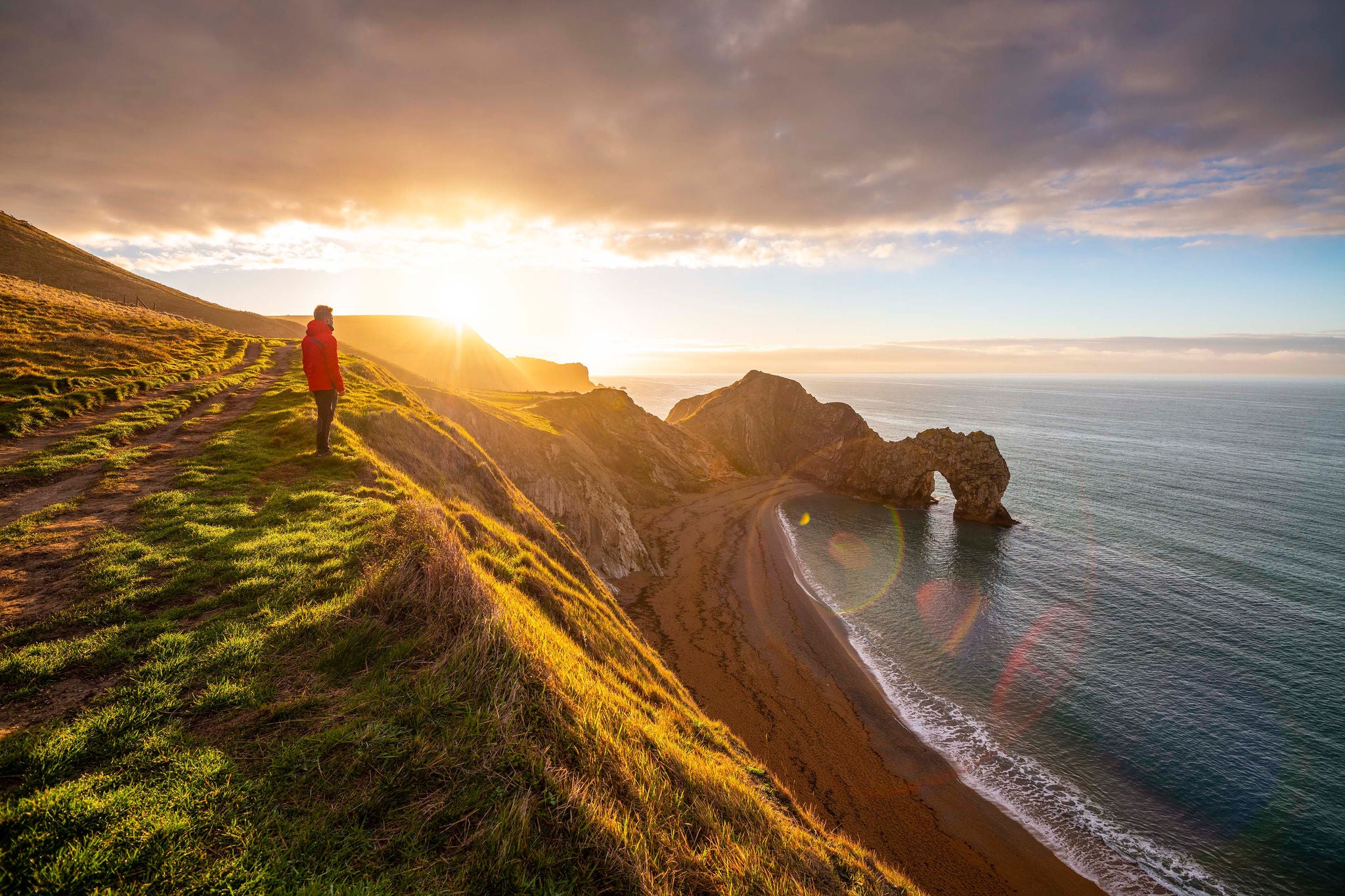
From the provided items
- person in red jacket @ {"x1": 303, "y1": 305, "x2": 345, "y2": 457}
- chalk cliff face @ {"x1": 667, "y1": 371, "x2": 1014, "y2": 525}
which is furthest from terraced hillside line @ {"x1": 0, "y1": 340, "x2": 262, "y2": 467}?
chalk cliff face @ {"x1": 667, "y1": 371, "x2": 1014, "y2": 525}

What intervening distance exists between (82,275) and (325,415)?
72420mm

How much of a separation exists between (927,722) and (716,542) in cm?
2392

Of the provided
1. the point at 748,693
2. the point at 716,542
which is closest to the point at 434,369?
the point at 716,542

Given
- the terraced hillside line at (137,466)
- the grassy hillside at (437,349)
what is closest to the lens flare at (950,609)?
the terraced hillside line at (137,466)

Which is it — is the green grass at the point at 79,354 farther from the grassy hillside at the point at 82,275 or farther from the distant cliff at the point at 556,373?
the distant cliff at the point at 556,373

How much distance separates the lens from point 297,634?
613cm

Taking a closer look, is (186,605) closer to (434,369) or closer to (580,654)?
(580,654)

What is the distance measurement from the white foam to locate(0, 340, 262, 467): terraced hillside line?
3230 centimetres

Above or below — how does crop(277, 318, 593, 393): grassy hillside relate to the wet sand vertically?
above

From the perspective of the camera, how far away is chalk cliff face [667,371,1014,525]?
2162 inches

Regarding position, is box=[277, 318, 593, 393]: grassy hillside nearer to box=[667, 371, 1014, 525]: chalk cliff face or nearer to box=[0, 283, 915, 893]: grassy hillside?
box=[667, 371, 1014, 525]: chalk cliff face

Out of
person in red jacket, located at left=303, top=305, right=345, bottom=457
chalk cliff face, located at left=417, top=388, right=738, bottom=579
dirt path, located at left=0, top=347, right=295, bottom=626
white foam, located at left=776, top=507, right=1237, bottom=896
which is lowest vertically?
white foam, located at left=776, top=507, right=1237, bottom=896

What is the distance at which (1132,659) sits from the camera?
2772cm

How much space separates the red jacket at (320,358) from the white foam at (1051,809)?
2743 centimetres
